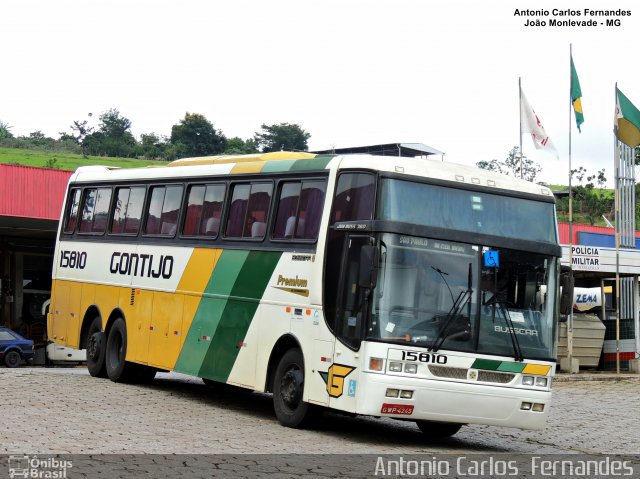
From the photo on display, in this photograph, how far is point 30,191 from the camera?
3200 cm

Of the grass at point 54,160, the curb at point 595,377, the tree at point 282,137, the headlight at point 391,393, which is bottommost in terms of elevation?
the headlight at point 391,393

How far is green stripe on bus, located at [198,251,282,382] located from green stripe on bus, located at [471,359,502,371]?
310cm

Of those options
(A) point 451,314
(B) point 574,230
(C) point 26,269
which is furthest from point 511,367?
(B) point 574,230

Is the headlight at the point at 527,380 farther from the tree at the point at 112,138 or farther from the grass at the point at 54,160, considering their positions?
the tree at the point at 112,138

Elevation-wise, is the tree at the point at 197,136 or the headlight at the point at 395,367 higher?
the tree at the point at 197,136

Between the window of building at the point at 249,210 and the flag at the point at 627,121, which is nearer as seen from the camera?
the window of building at the point at 249,210

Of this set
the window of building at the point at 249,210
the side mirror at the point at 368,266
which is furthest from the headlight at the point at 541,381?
the window of building at the point at 249,210

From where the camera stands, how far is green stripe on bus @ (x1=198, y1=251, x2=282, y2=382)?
15.6 m

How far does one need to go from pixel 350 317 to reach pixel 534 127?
21293 millimetres

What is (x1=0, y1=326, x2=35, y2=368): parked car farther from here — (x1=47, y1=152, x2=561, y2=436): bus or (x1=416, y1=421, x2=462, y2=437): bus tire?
(x1=416, y1=421, x2=462, y2=437): bus tire

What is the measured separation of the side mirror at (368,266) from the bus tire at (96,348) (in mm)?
8011

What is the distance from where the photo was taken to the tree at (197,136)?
105500 millimetres

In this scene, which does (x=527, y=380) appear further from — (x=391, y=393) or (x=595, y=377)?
(x=595, y=377)

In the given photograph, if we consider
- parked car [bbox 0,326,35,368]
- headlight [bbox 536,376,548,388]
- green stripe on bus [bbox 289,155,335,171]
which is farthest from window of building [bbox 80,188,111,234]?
parked car [bbox 0,326,35,368]
